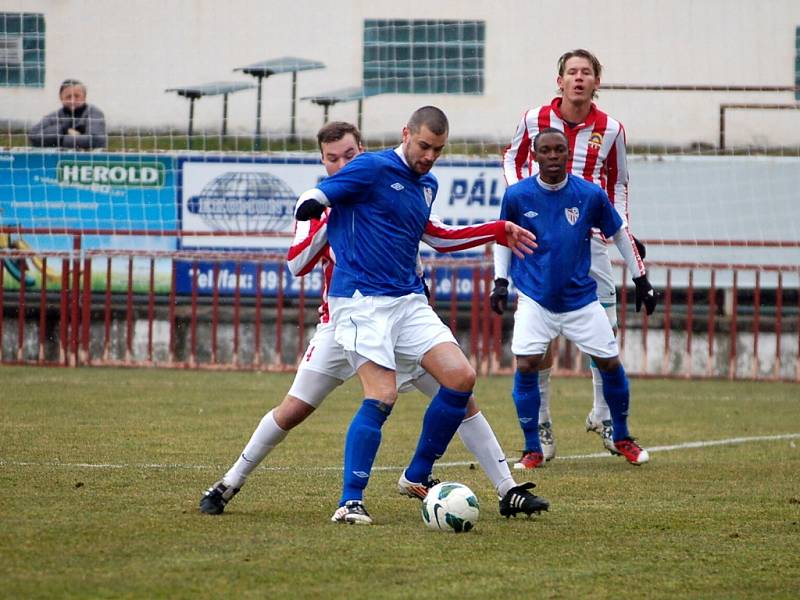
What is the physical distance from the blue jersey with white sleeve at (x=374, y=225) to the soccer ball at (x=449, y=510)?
93cm

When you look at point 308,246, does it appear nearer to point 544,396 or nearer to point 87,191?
point 544,396

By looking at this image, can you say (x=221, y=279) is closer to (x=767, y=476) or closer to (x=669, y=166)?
(x=669, y=166)

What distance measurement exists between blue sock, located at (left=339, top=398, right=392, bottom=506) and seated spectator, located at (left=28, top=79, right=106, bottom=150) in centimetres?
1059

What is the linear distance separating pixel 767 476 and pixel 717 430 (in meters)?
2.81

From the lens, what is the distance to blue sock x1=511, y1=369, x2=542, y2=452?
9016mm

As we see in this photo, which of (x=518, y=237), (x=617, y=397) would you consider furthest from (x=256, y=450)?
(x=617, y=397)

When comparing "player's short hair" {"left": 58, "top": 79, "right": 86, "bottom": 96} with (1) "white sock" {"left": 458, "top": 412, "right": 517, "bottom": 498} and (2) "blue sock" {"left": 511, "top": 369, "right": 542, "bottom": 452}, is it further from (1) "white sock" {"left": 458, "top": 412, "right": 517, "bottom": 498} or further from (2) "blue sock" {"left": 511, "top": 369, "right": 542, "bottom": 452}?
(1) "white sock" {"left": 458, "top": 412, "right": 517, "bottom": 498}

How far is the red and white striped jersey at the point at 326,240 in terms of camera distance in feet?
22.7

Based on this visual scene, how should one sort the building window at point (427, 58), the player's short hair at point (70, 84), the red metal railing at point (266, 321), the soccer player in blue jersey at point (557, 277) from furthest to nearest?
the building window at point (427, 58), the player's short hair at point (70, 84), the red metal railing at point (266, 321), the soccer player in blue jersey at point (557, 277)

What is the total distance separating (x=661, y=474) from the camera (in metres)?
8.69

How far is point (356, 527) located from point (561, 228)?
3.03 metres

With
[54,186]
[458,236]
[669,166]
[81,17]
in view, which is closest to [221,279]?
[54,186]

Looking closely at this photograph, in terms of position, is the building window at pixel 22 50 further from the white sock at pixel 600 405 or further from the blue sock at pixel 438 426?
the blue sock at pixel 438 426

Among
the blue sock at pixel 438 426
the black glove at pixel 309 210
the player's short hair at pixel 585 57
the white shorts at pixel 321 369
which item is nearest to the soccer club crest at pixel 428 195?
the black glove at pixel 309 210
